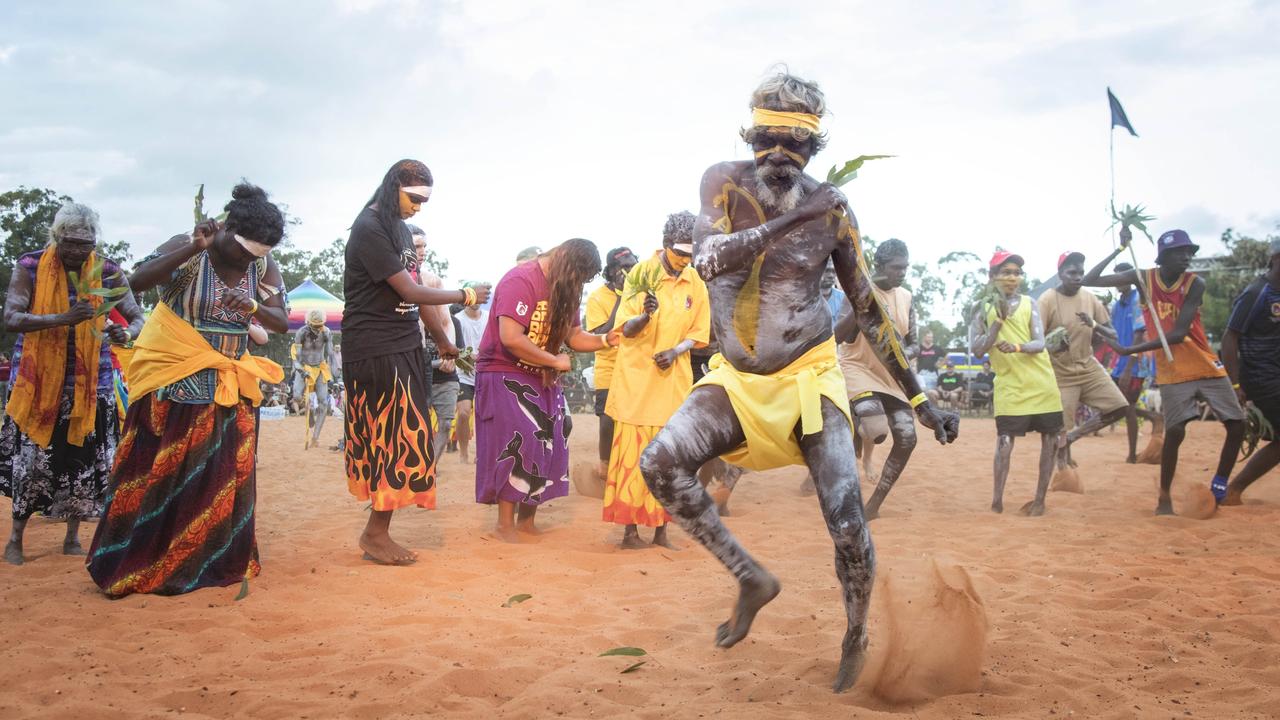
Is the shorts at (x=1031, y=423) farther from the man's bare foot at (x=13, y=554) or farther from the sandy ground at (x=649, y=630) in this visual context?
the man's bare foot at (x=13, y=554)

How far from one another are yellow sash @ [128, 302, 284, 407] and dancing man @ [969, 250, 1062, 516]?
577 centimetres

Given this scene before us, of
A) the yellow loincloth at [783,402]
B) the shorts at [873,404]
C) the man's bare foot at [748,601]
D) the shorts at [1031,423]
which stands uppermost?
the yellow loincloth at [783,402]

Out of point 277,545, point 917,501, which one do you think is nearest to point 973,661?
point 277,545

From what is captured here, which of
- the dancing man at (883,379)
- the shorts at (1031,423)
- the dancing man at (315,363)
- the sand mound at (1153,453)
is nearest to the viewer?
the dancing man at (883,379)

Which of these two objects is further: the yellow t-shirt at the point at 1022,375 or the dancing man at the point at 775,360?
the yellow t-shirt at the point at 1022,375

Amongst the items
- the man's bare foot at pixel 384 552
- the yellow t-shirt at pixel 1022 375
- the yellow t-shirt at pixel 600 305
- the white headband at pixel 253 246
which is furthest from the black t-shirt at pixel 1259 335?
the white headband at pixel 253 246

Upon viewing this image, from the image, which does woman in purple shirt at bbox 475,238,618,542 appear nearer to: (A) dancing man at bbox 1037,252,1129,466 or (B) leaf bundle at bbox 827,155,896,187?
(B) leaf bundle at bbox 827,155,896,187

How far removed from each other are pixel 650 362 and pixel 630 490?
2.83ft

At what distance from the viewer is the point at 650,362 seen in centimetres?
626

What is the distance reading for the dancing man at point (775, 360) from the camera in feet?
11.7

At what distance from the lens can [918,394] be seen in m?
3.97

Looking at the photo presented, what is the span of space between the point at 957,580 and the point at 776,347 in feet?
4.01

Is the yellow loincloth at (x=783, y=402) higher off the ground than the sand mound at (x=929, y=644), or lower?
higher

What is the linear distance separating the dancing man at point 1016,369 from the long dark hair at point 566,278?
3.62 metres
